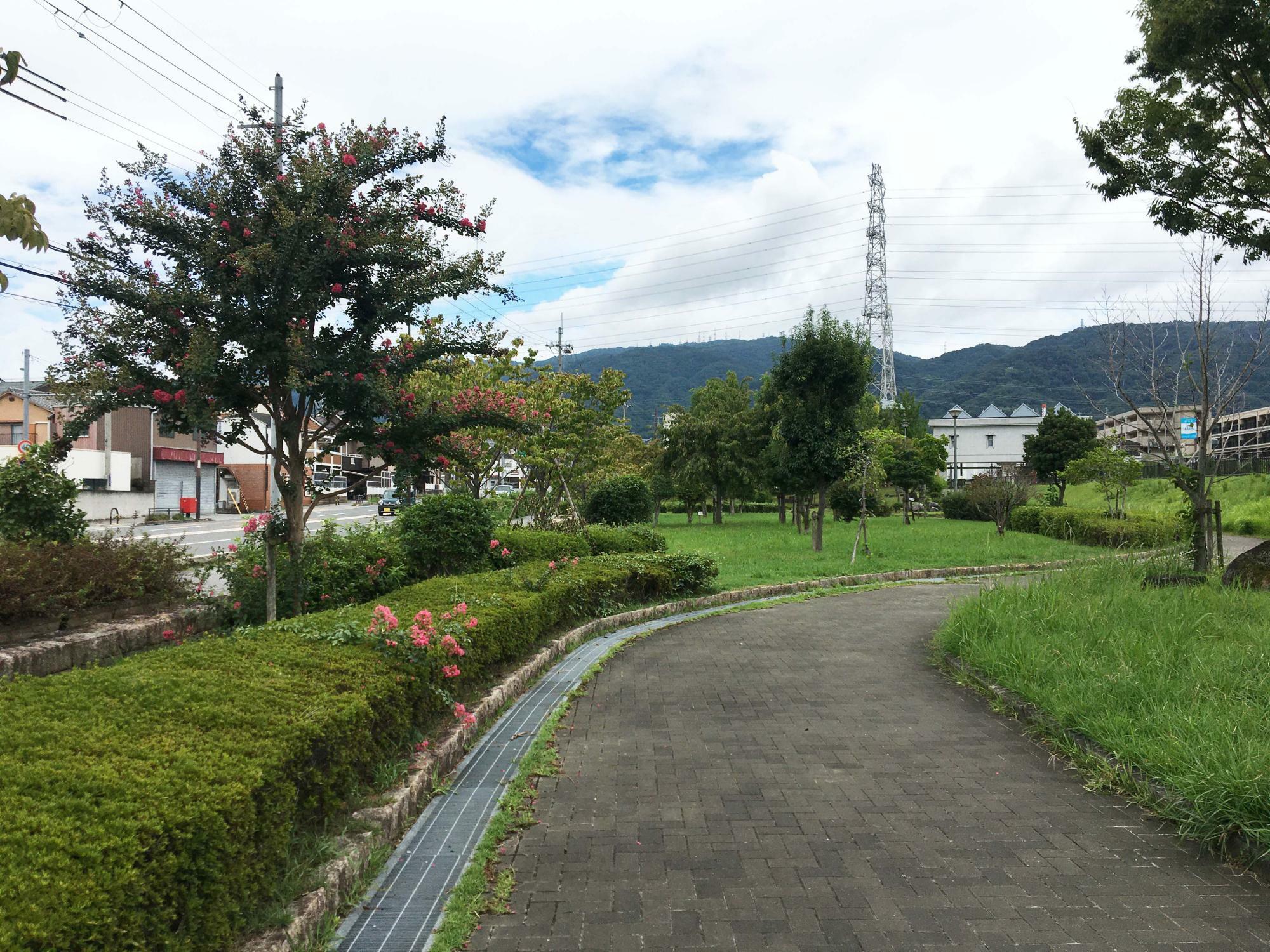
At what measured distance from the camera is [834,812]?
4.52m

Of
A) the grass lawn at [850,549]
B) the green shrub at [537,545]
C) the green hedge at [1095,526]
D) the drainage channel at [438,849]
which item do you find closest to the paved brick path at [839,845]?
the drainage channel at [438,849]

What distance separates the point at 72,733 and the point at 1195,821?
16.7ft

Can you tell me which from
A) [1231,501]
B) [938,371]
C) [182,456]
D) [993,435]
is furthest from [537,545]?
[938,371]

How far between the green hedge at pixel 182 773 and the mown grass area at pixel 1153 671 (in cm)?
421

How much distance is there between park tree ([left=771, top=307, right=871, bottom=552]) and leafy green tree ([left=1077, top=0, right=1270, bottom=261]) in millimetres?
9109

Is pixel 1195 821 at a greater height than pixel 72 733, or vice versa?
pixel 72 733

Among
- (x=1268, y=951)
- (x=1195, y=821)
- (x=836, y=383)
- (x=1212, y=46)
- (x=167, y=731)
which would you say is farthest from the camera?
(x=836, y=383)

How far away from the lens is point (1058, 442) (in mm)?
A: 38156

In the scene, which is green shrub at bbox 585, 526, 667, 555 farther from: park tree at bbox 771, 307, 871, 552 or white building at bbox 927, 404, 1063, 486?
white building at bbox 927, 404, 1063, 486

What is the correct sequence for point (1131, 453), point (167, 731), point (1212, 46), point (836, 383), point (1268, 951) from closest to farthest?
1. point (1268, 951)
2. point (167, 731)
3. point (1212, 46)
4. point (836, 383)
5. point (1131, 453)

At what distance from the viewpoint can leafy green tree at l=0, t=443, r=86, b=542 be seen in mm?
7762

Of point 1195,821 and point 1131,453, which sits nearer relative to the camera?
point 1195,821

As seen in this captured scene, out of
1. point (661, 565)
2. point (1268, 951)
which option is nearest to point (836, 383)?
point (661, 565)

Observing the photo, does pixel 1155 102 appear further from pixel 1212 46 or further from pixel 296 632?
pixel 296 632
